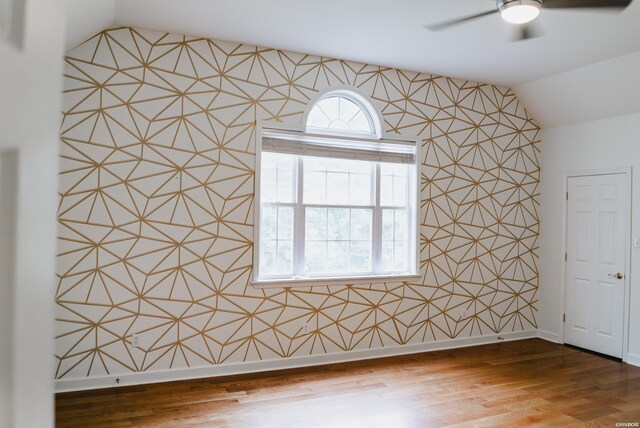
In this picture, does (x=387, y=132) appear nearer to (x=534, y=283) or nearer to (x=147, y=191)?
(x=147, y=191)

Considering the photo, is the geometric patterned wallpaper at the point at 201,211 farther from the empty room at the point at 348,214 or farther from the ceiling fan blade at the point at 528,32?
the ceiling fan blade at the point at 528,32

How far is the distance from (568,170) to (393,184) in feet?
7.64

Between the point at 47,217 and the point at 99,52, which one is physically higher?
the point at 99,52

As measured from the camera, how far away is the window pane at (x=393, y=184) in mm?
4957

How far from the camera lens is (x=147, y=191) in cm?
390

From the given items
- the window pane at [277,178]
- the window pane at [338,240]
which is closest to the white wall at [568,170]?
the window pane at [338,240]

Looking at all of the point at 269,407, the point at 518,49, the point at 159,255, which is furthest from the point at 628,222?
the point at 159,255

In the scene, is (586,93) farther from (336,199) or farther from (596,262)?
(336,199)

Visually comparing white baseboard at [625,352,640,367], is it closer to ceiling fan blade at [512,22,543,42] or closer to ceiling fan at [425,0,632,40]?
ceiling fan blade at [512,22,543,42]

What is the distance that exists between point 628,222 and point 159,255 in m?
4.92

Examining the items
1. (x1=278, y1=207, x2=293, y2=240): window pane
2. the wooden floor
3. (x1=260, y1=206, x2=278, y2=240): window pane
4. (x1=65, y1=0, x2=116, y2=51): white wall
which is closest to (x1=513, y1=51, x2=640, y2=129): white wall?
the wooden floor

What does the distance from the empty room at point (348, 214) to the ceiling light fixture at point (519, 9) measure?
2cm

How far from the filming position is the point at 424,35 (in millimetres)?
3934

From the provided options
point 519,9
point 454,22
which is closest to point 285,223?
point 454,22
